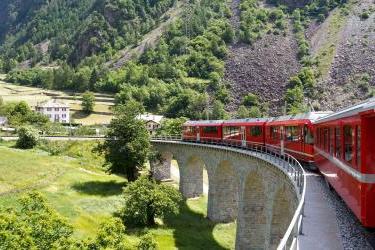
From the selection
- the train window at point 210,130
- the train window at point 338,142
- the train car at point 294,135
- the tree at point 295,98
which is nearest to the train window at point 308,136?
the train car at point 294,135

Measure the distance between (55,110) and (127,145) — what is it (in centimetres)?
6177

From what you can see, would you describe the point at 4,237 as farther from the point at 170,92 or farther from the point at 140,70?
the point at 140,70

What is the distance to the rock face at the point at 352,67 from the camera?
108938 mm

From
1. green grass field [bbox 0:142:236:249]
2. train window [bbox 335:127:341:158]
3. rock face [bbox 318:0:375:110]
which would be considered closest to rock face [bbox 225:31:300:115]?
rock face [bbox 318:0:375:110]

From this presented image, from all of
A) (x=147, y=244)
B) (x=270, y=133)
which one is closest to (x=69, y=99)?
(x=270, y=133)

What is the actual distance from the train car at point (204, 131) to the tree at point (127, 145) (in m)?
5.07

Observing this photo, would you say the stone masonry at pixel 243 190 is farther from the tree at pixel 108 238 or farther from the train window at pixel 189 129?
the tree at pixel 108 238

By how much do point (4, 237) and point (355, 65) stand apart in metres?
110

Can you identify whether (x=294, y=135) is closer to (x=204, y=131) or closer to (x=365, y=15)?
(x=204, y=131)

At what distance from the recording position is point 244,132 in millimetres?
38312

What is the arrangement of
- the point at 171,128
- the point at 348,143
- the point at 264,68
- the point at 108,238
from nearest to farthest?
the point at 348,143 < the point at 108,238 < the point at 171,128 < the point at 264,68

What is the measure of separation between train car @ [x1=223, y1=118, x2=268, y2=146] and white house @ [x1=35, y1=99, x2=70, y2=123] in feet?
227

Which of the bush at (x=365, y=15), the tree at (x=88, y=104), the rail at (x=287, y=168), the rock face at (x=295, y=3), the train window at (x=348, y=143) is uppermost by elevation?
the rock face at (x=295, y=3)

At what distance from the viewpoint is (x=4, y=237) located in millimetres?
20000
